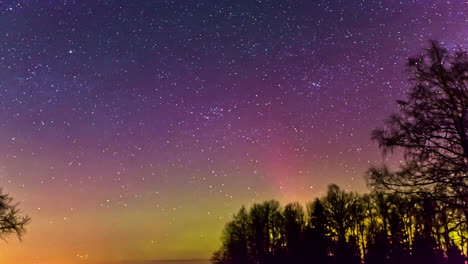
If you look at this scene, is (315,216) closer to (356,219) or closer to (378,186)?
(356,219)

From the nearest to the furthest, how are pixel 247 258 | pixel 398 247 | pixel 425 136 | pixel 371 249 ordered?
1. pixel 425 136
2. pixel 398 247
3. pixel 371 249
4. pixel 247 258

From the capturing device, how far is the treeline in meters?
35.0

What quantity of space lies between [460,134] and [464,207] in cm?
207

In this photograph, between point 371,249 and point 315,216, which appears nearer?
point 371,249

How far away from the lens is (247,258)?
191 ft

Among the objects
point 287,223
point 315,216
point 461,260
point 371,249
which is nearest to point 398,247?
point 371,249

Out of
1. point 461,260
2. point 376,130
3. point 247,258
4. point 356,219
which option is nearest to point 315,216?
point 356,219

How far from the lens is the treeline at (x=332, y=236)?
35.0 m

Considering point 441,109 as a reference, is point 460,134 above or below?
below

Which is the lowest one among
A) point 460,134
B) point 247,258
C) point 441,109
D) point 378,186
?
point 247,258

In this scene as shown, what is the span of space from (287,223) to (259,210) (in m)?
7.33

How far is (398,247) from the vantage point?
124ft

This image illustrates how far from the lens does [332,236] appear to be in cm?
5359

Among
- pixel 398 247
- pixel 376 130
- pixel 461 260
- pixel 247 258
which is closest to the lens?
pixel 376 130
